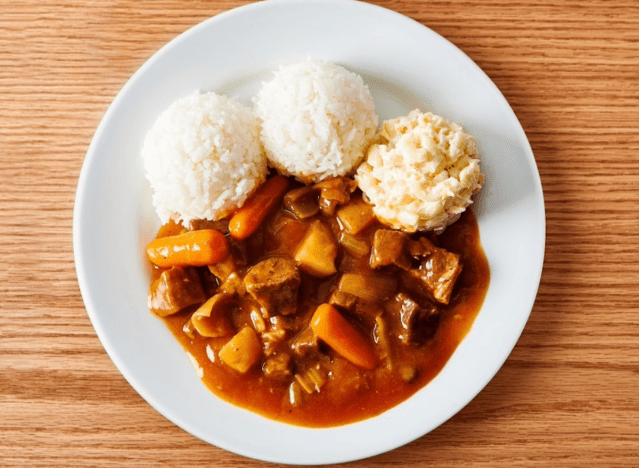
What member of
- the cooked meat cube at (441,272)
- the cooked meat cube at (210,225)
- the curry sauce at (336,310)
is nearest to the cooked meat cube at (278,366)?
the curry sauce at (336,310)

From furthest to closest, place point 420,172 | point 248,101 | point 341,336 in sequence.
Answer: point 248,101, point 341,336, point 420,172

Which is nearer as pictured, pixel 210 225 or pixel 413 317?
pixel 413 317

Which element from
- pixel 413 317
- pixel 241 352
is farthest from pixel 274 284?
pixel 413 317

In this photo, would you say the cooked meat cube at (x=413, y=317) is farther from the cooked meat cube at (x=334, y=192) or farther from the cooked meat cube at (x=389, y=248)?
the cooked meat cube at (x=334, y=192)

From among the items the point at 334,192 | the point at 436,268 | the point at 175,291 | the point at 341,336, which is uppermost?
the point at 334,192

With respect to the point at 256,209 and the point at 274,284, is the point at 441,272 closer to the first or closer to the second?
the point at 274,284
